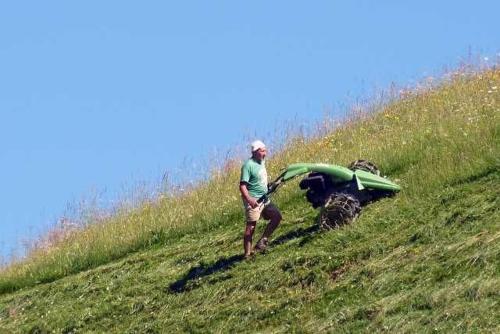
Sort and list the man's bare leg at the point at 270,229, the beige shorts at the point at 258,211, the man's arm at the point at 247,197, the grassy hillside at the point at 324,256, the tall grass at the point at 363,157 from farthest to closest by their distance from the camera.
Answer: the tall grass at the point at 363,157 < the man's bare leg at the point at 270,229 < the beige shorts at the point at 258,211 < the man's arm at the point at 247,197 < the grassy hillside at the point at 324,256

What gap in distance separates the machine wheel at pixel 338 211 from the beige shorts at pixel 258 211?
2.07 ft

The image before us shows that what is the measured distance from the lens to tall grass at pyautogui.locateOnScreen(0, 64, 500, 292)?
18.2 metres

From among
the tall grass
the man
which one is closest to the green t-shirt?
the man

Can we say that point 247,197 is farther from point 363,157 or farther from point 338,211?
point 363,157

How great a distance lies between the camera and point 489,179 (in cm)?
1650

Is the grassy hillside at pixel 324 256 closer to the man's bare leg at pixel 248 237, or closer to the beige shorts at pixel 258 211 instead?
the man's bare leg at pixel 248 237

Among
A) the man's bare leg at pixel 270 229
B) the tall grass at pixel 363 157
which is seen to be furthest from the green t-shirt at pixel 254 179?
the tall grass at pixel 363 157

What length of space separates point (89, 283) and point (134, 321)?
3195mm

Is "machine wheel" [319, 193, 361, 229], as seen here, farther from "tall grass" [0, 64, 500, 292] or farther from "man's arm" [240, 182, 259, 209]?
"tall grass" [0, 64, 500, 292]

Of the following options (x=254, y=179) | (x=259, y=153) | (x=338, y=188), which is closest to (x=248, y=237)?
(x=254, y=179)

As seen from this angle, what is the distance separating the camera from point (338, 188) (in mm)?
16953

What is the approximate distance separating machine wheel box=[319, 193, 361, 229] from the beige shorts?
63 centimetres

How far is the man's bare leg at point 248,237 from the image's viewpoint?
1634 cm

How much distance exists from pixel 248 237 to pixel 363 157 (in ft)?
14.4
